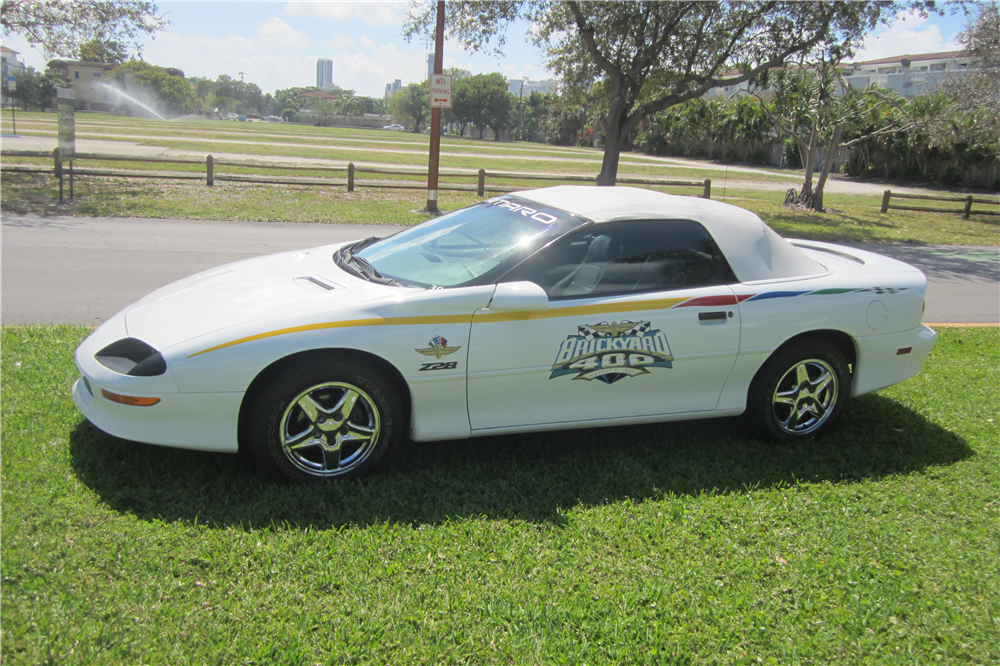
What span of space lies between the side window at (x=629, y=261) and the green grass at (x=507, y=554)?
0.99 metres

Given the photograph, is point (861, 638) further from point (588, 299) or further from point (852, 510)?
point (588, 299)

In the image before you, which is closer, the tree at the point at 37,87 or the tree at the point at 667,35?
the tree at the point at 667,35

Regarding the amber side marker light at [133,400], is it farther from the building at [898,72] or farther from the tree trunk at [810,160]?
the building at [898,72]

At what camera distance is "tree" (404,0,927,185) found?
17.1 meters

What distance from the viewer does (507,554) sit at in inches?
126

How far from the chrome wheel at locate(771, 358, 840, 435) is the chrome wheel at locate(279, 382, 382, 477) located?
2.39 meters

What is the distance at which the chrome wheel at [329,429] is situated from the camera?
137 inches

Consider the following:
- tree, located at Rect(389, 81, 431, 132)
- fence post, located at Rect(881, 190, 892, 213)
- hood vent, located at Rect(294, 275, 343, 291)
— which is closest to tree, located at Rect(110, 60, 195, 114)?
tree, located at Rect(389, 81, 431, 132)

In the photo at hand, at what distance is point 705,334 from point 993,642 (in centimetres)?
189

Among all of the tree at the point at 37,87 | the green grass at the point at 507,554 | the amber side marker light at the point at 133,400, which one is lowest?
the green grass at the point at 507,554

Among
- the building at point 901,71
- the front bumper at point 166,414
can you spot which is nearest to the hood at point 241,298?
the front bumper at point 166,414

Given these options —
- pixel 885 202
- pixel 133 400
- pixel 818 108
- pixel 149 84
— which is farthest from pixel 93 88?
pixel 133 400

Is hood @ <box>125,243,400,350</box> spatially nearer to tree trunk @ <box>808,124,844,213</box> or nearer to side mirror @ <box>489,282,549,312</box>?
side mirror @ <box>489,282,549,312</box>

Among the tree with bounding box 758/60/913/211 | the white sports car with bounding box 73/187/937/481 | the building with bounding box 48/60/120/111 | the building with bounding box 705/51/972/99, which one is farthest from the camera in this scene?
the building with bounding box 48/60/120/111
